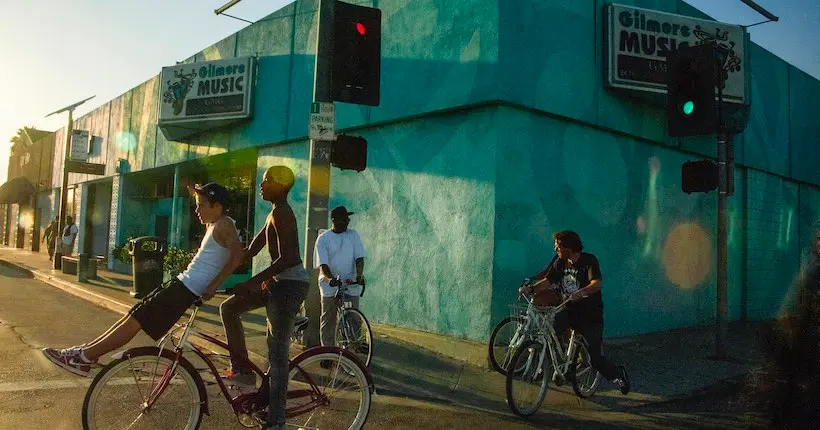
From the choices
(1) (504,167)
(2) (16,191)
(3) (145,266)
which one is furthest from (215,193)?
(2) (16,191)

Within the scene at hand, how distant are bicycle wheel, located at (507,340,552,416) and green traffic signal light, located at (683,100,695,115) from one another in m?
4.37

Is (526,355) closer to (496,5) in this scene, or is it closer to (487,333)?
(487,333)

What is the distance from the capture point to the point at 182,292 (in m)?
3.89

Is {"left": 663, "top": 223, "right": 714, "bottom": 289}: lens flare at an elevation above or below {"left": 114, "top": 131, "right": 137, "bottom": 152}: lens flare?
below

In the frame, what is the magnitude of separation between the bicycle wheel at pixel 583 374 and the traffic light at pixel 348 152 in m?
3.27

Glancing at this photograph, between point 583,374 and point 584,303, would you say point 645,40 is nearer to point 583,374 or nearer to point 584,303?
point 584,303

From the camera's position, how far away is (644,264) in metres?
10.2

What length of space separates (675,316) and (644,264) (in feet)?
5.04

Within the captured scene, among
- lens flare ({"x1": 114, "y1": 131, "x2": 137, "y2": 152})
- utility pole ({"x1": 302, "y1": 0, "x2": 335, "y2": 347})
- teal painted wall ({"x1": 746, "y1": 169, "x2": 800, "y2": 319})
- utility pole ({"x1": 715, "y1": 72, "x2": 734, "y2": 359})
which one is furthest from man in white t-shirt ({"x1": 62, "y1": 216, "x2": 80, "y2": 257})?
teal painted wall ({"x1": 746, "y1": 169, "x2": 800, "y2": 319})

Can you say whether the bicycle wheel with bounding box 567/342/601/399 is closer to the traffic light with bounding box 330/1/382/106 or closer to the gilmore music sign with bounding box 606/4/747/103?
the traffic light with bounding box 330/1/382/106

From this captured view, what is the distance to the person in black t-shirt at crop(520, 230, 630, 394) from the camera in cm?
593

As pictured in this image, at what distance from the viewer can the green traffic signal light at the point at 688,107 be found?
7.97m

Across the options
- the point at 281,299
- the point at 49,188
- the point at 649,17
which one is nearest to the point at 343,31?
the point at 281,299

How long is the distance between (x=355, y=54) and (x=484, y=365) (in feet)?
13.8
